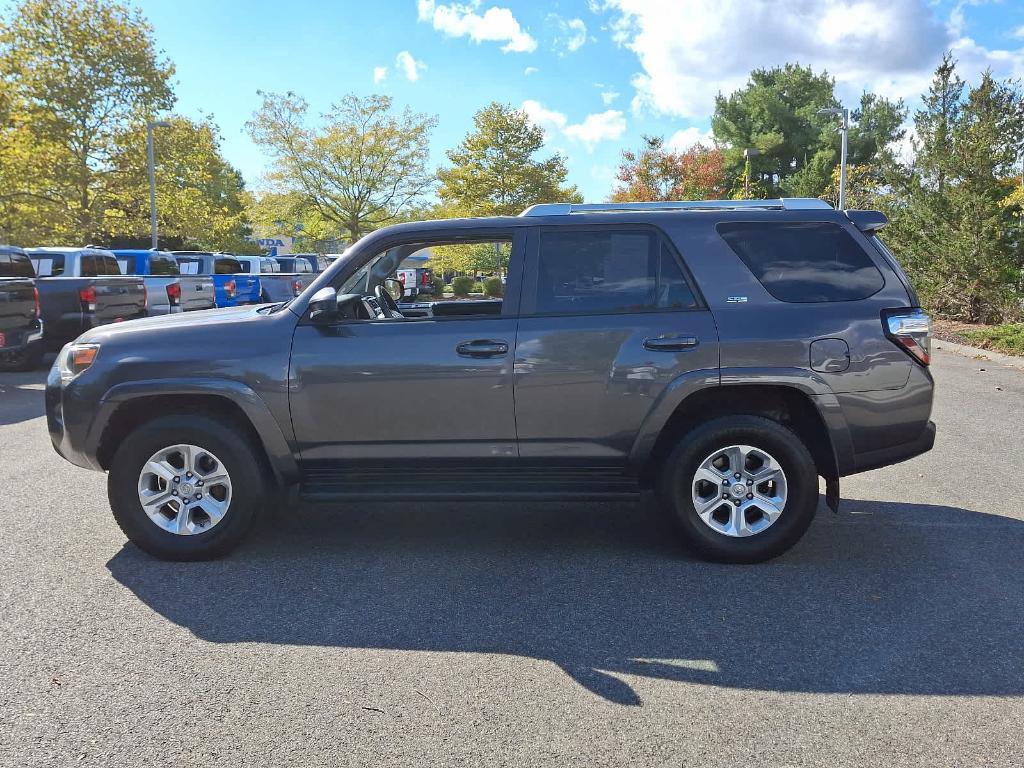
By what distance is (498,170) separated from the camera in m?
39.9

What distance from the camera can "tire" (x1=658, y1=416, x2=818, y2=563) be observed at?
441 centimetres

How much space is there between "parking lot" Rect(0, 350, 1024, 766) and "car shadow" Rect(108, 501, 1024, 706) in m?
0.01

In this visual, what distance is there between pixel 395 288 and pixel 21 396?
737 centimetres

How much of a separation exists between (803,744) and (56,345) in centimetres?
1321

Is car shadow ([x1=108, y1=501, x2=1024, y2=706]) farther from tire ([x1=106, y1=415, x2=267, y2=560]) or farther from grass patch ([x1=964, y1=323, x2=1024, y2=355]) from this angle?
grass patch ([x1=964, y1=323, x2=1024, y2=355])

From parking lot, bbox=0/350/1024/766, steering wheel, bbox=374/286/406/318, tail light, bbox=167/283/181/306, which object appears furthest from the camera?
tail light, bbox=167/283/181/306

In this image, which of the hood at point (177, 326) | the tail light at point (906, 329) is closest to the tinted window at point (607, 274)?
the tail light at point (906, 329)

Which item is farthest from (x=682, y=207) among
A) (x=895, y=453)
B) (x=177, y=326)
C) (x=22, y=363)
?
(x=22, y=363)

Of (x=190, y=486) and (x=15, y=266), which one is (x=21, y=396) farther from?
(x=190, y=486)

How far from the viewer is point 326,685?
3.24 m


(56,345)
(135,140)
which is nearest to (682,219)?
(56,345)

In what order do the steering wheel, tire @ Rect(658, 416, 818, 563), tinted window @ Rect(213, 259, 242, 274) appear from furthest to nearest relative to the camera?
tinted window @ Rect(213, 259, 242, 274)
the steering wheel
tire @ Rect(658, 416, 818, 563)

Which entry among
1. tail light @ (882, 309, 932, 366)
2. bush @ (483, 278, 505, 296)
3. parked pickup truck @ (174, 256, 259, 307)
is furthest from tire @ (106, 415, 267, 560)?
parked pickup truck @ (174, 256, 259, 307)

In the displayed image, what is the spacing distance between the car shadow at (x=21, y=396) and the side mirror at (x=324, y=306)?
522 centimetres
